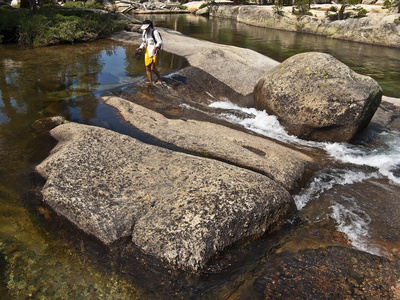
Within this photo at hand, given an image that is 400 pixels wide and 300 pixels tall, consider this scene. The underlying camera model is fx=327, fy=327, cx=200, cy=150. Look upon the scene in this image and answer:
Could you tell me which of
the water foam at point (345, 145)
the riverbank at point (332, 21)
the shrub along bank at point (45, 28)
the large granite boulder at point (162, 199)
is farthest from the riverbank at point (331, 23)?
the large granite boulder at point (162, 199)

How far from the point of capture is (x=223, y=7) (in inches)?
1796

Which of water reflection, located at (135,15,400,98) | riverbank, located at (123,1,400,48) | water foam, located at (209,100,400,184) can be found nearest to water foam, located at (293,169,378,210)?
water foam, located at (209,100,400,184)

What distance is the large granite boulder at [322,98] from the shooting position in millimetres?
8414

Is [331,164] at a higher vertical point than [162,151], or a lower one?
lower

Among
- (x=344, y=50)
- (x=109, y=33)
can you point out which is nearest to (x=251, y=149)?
(x=109, y=33)

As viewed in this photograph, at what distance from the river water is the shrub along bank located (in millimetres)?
7783

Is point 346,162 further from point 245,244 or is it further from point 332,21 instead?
point 332,21

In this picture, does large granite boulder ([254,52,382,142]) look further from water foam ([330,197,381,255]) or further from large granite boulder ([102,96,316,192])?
water foam ([330,197,381,255])

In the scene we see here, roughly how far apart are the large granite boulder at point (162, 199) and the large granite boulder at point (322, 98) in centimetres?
387

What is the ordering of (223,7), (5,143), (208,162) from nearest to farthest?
1. (208,162)
2. (5,143)
3. (223,7)

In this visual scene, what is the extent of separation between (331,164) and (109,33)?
16.5m

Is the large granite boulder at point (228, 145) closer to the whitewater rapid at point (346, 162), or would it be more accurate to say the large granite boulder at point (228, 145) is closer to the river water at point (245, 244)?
the river water at point (245, 244)

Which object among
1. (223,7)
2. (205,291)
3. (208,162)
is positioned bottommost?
(205,291)

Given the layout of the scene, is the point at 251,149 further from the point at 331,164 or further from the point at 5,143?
the point at 5,143
